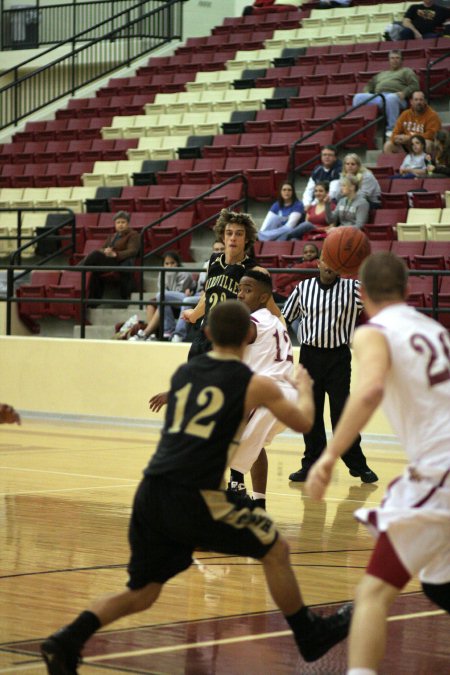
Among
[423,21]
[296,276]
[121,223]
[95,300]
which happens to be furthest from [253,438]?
[423,21]

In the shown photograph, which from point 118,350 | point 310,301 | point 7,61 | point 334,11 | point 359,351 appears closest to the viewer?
point 359,351

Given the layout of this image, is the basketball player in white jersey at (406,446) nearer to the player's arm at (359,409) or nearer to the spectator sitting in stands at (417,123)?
the player's arm at (359,409)

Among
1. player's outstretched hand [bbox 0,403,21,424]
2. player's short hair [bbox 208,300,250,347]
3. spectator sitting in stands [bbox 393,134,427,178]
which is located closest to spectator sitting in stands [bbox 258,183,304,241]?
spectator sitting in stands [bbox 393,134,427,178]

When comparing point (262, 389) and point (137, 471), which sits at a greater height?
point (262, 389)

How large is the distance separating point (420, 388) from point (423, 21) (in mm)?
15709

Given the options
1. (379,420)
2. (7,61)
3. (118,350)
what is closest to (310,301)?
(379,420)

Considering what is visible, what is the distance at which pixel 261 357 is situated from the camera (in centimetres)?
688

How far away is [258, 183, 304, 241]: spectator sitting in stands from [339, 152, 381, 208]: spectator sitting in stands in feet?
2.28

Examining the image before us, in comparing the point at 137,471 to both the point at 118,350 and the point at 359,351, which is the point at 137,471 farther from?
the point at 359,351

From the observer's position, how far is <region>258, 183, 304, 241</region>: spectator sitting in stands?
13795 mm

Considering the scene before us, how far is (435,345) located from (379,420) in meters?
8.02

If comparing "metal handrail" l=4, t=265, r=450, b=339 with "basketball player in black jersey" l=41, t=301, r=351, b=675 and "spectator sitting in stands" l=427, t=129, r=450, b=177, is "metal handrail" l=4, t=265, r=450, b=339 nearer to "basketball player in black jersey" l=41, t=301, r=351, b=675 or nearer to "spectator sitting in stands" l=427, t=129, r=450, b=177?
"spectator sitting in stands" l=427, t=129, r=450, b=177

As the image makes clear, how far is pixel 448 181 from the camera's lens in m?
13.6

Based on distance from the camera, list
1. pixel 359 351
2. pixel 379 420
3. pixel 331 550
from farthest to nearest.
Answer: pixel 379 420 → pixel 331 550 → pixel 359 351
